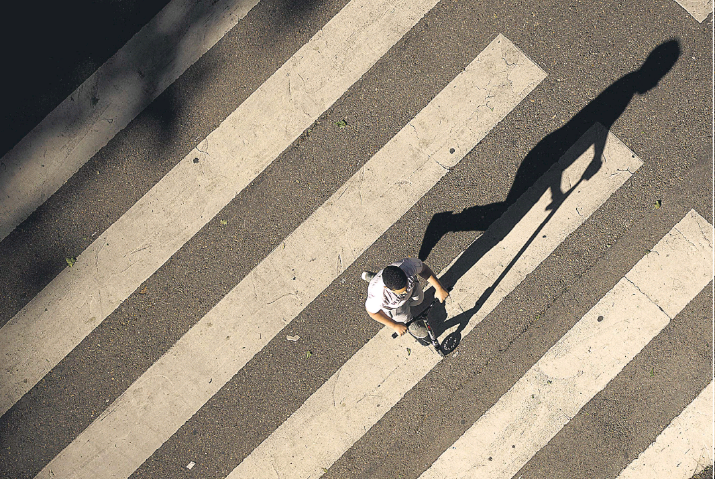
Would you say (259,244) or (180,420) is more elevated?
(259,244)

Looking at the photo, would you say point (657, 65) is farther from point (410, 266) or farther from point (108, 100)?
point (108, 100)

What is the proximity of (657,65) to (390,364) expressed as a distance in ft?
14.9

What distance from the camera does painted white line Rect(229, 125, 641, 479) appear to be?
15.7ft

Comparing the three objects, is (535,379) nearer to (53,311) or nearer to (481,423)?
(481,423)

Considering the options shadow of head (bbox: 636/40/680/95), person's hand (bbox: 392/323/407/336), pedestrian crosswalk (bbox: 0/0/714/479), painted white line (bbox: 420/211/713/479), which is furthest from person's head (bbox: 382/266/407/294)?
shadow of head (bbox: 636/40/680/95)

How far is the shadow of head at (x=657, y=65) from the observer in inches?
190

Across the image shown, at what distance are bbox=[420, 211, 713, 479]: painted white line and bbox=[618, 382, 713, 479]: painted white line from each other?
2.84 ft

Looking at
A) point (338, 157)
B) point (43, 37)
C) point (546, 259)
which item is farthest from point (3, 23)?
point (546, 259)

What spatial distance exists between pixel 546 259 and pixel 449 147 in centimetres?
167

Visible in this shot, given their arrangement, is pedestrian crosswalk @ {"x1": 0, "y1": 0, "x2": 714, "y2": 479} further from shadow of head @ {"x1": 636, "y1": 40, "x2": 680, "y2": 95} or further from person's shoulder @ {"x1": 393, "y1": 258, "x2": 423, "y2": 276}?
person's shoulder @ {"x1": 393, "y1": 258, "x2": 423, "y2": 276}

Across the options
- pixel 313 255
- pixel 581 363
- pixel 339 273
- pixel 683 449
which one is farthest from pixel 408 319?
pixel 683 449

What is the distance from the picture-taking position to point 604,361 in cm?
473

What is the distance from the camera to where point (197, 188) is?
495cm

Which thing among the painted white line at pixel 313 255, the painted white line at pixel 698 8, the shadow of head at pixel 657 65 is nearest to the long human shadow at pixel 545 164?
the shadow of head at pixel 657 65
